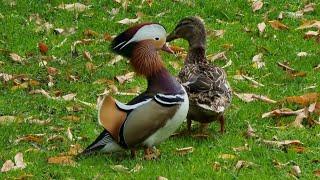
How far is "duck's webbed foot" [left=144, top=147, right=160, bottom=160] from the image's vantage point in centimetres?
693

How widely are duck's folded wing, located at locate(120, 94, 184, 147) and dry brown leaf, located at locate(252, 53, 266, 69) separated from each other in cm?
318

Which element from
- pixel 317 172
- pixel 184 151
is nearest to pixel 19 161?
pixel 184 151

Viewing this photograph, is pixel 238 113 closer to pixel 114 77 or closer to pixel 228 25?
pixel 114 77

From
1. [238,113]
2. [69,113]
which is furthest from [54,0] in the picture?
[238,113]

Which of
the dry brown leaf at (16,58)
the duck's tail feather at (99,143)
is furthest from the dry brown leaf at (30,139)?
the dry brown leaf at (16,58)

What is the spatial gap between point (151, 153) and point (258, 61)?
332cm

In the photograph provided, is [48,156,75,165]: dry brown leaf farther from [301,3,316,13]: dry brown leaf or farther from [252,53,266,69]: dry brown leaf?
[301,3,316,13]: dry brown leaf

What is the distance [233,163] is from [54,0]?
6.11m

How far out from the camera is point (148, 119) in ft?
22.1

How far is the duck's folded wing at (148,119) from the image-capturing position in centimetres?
675

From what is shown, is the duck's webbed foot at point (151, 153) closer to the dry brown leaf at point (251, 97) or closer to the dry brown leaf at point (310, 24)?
the dry brown leaf at point (251, 97)

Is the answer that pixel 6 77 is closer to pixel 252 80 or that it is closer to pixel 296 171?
pixel 252 80

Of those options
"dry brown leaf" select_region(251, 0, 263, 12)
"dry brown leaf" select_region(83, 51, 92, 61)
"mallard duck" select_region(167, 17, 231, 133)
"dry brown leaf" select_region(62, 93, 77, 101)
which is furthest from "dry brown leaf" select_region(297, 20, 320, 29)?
"dry brown leaf" select_region(62, 93, 77, 101)

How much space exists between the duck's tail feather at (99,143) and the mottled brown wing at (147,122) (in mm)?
178
